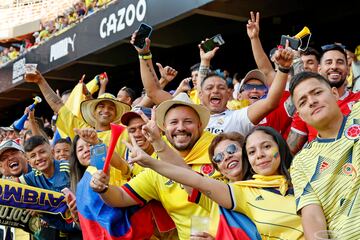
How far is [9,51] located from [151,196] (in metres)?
15.0

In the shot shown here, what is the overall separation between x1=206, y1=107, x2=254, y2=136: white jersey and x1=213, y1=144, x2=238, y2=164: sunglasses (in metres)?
0.57

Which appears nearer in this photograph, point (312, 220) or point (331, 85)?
point (312, 220)

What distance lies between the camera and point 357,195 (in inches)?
82.0

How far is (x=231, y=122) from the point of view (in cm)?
350

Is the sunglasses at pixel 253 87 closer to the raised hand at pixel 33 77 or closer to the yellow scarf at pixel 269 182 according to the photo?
the yellow scarf at pixel 269 182

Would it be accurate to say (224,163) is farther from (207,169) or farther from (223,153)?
(207,169)

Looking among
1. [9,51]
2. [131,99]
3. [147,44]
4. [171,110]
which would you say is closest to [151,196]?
[171,110]

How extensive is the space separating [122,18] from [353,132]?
6.51 meters

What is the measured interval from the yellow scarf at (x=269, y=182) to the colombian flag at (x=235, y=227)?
163 millimetres

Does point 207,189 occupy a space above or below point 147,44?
below

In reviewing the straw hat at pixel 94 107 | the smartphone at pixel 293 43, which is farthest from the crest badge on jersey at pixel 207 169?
the straw hat at pixel 94 107

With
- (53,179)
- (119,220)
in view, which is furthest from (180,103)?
A: (53,179)

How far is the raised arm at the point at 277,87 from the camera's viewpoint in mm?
3078

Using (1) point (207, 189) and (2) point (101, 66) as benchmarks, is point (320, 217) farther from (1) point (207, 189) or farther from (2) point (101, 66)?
(2) point (101, 66)
